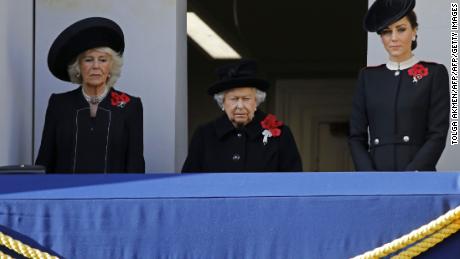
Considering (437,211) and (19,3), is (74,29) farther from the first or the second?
(437,211)

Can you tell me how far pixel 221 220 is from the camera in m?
4.41

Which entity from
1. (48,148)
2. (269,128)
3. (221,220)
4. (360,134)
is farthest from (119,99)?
(221,220)

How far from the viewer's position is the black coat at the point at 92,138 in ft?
18.1

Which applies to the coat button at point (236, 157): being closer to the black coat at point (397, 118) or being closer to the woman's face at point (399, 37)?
the black coat at point (397, 118)

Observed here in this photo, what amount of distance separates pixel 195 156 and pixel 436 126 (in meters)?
0.90

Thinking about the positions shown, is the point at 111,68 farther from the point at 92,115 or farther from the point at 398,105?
the point at 398,105

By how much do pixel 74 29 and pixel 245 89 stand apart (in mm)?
661

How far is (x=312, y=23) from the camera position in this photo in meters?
9.30

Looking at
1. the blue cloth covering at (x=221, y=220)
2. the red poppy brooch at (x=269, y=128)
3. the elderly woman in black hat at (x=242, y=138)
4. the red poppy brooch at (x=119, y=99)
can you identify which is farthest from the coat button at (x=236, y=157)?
the blue cloth covering at (x=221, y=220)

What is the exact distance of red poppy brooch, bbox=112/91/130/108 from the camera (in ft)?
18.4

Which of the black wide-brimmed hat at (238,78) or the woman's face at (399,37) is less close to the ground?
the woman's face at (399,37)

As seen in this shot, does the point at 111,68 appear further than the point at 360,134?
Yes

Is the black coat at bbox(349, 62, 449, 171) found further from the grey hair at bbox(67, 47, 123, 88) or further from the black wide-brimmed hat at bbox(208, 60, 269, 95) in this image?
the grey hair at bbox(67, 47, 123, 88)

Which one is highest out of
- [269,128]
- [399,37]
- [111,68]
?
[399,37]
